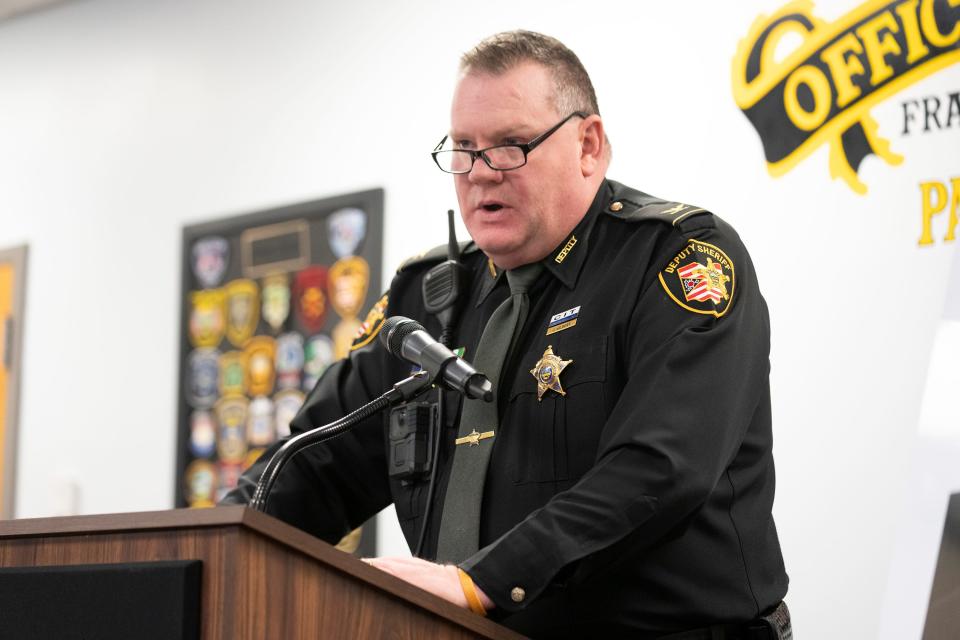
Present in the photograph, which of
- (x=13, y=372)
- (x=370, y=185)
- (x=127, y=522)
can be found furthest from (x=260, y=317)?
(x=127, y=522)

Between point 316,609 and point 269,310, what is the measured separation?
2.65m

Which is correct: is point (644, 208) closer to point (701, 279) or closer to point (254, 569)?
point (701, 279)

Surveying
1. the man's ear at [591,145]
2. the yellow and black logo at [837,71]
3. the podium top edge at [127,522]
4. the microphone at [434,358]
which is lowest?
the podium top edge at [127,522]

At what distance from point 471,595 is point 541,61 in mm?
851

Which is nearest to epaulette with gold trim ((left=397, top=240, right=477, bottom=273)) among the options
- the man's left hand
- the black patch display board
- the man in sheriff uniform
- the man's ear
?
the man in sheriff uniform

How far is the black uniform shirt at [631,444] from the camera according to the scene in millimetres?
1459

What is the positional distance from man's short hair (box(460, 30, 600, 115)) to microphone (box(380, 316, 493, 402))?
1.51 feet

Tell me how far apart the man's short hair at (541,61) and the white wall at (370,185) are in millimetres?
943

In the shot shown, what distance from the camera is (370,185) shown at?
3.55 metres

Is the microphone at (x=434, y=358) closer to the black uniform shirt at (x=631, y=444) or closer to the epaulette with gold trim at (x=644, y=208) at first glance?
the black uniform shirt at (x=631, y=444)

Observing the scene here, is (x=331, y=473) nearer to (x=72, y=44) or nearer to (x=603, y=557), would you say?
(x=603, y=557)

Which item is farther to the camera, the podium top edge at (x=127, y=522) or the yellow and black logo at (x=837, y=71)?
the yellow and black logo at (x=837, y=71)

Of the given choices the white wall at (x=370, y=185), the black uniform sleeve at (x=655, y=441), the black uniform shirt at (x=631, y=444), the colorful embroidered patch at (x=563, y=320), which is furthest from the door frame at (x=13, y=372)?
the black uniform sleeve at (x=655, y=441)

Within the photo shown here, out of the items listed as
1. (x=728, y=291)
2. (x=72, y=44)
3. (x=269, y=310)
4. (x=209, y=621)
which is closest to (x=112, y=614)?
(x=209, y=621)
